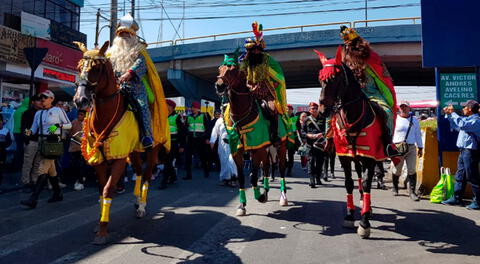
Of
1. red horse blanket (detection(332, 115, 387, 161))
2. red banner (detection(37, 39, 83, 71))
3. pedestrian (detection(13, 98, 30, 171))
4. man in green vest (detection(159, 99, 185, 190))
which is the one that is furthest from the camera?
red banner (detection(37, 39, 83, 71))

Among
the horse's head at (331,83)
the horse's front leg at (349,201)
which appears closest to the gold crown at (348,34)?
the horse's head at (331,83)

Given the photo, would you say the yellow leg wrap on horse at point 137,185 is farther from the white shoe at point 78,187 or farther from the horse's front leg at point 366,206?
the horse's front leg at point 366,206

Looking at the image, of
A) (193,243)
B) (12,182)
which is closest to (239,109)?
(193,243)

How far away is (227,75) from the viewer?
5770mm

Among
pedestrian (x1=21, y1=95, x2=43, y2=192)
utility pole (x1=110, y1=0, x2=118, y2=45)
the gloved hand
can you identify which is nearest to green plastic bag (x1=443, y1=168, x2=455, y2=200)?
the gloved hand

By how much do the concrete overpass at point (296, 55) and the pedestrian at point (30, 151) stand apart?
17.9 metres

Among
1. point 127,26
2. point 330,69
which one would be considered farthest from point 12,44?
point 330,69

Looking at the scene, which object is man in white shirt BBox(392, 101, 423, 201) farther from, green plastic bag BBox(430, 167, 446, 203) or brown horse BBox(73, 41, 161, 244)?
brown horse BBox(73, 41, 161, 244)

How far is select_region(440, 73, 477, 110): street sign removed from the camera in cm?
815

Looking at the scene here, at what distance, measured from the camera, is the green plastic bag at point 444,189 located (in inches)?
293

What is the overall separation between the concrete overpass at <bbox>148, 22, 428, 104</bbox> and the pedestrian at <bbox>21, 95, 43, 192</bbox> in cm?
1793

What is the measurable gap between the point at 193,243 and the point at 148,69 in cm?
308

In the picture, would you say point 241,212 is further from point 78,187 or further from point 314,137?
point 78,187

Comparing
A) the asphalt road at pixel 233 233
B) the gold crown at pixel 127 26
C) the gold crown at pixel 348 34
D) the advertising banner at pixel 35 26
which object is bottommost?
the asphalt road at pixel 233 233
